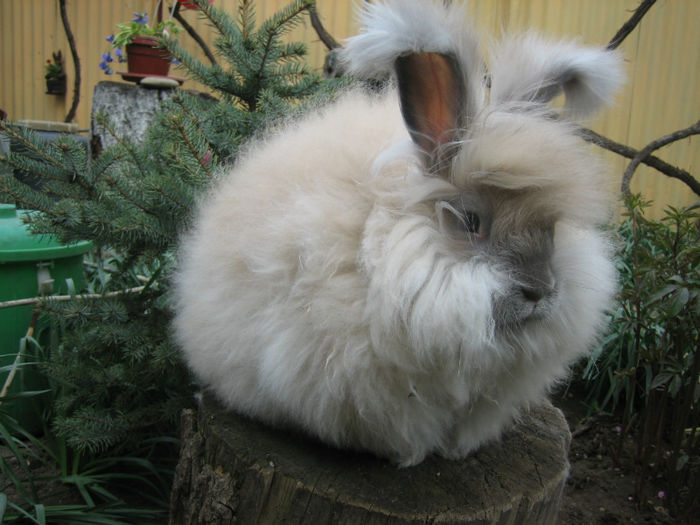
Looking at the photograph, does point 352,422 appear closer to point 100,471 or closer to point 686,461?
point 100,471

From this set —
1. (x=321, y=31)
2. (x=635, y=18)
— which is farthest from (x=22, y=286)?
(x=635, y=18)

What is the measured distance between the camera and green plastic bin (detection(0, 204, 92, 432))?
9.32 feet

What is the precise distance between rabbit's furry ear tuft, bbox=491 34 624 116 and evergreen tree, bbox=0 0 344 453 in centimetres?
107

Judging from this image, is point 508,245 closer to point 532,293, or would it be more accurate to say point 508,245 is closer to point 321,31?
point 532,293

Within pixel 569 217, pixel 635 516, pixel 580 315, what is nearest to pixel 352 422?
pixel 580 315

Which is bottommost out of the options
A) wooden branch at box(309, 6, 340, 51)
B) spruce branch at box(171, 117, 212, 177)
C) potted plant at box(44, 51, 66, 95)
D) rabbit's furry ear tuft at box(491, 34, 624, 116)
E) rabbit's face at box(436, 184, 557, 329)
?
rabbit's face at box(436, 184, 557, 329)

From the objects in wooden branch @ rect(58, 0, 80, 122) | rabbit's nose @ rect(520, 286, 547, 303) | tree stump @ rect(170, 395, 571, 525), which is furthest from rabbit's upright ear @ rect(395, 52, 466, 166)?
wooden branch @ rect(58, 0, 80, 122)

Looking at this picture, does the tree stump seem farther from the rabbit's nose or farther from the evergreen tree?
the evergreen tree

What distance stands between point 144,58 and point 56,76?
8.28ft

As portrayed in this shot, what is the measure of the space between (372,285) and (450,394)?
0.35 m

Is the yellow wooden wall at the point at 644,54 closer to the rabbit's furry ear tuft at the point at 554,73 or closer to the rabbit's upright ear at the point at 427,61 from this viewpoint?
the rabbit's furry ear tuft at the point at 554,73

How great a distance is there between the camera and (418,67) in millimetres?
1277

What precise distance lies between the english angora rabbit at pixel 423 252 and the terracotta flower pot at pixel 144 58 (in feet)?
13.5

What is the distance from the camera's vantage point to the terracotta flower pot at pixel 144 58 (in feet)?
16.4
